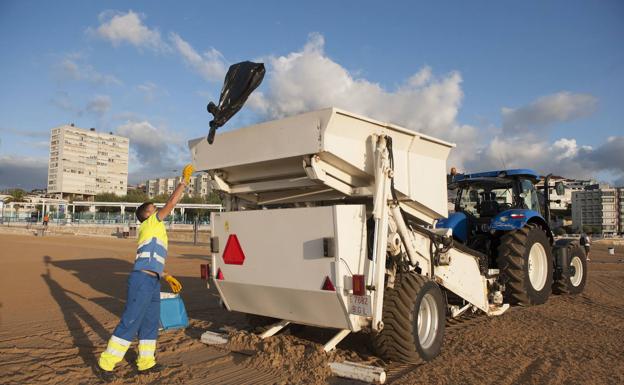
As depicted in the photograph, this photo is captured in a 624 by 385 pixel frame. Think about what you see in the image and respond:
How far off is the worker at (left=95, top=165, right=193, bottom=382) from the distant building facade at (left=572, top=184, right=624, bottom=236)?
129m

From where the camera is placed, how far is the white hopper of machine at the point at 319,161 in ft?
13.6

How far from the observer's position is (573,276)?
9.36 meters

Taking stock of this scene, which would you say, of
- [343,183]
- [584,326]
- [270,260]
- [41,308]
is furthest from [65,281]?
[584,326]

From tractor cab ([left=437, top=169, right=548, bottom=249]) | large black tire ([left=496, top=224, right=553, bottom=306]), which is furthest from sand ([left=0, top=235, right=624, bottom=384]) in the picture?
tractor cab ([left=437, top=169, right=548, bottom=249])

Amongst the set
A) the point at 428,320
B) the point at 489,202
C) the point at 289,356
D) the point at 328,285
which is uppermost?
the point at 489,202

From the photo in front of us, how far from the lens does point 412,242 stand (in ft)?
15.9

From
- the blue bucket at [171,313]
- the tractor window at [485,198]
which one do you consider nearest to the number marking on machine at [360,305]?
the blue bucket at [171,313]

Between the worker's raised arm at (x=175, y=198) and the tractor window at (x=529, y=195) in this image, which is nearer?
the worker's raised arm at (x=175, y=198)

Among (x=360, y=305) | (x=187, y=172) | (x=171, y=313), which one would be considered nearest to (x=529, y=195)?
(x=360, y=305)

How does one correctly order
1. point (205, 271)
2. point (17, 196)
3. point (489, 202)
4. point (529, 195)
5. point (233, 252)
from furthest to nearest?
point (17, 196) → point (529, 195) → point (489, 202) → point (205, 271) → point (233, 252)

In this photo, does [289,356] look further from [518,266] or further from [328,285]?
[518,266]

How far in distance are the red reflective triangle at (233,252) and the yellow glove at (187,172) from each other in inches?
32.8

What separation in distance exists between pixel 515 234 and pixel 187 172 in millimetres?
5264

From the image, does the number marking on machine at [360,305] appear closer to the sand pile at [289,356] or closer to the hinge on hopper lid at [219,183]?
the sand pile at [289,356]
